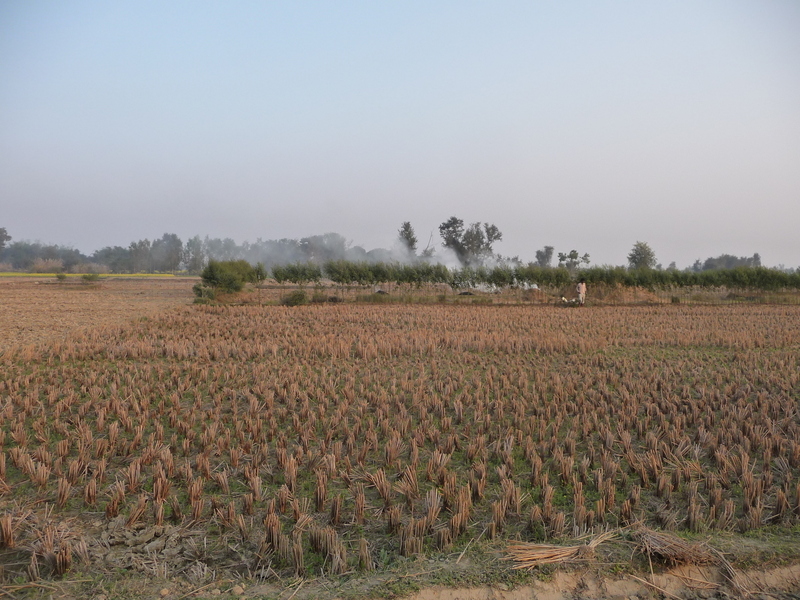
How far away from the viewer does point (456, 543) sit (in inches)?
163

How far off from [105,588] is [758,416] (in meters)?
7.98

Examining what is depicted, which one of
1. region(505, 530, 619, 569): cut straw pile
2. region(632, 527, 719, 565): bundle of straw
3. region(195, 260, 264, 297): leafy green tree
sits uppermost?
region(195, 260, 264, 297): leafy green tree

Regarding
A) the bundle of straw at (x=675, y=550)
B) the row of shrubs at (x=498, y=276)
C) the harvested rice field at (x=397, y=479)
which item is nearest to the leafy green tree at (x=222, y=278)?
the row of shrubs at (x=498, y=276)

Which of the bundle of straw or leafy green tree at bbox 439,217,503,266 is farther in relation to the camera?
leafy green tree at bbox 439,217,503,266

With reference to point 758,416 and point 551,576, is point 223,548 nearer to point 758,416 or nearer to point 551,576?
point 551,576

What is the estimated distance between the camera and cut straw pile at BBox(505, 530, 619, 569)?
12.4 feet

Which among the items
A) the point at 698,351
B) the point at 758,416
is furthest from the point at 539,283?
the point at 758,416

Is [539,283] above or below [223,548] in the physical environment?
above

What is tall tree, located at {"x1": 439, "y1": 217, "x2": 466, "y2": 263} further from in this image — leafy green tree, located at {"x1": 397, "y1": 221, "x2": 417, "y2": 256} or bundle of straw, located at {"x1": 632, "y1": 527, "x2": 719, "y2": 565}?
bundle of straw, located at {"x1": 632, "y1": 527, "x2": 719, "y2": 565}

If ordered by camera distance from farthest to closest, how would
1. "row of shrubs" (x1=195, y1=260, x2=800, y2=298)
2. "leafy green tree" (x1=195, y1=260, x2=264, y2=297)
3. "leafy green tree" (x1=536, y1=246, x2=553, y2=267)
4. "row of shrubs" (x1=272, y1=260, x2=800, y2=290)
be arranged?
"leafy green tree" (x1=536, y1=246, x2=553, y2=267) → "row of shrubs" (x1=272, y1=260, x2=800, y2=290) → "row of shrubs" (x1=195, y1=260, x2=800, y2=298) → "leafy green tree" (x1=195, y1=260, x2=264, y2=297)

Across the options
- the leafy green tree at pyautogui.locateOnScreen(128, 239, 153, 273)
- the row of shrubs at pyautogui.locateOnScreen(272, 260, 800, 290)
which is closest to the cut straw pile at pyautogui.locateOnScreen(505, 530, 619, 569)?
the row of shrubs at pyautogui.locateOnScreen(272, 260, 800, 290)

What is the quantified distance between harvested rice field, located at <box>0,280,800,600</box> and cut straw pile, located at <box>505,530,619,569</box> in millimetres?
15

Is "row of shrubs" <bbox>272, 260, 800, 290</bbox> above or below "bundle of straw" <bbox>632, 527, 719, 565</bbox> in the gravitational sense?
above

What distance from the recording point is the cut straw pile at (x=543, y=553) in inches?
149
